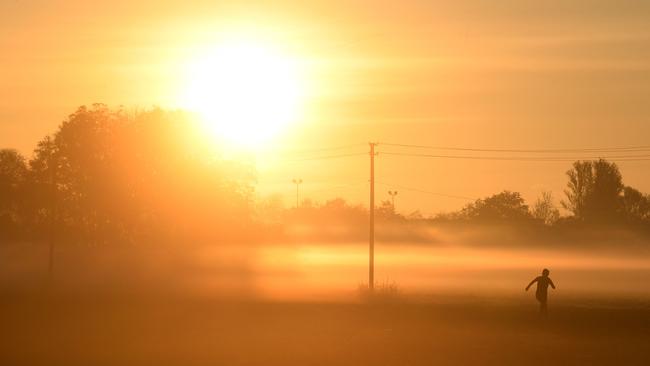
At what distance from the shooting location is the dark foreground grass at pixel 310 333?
24.5 meters

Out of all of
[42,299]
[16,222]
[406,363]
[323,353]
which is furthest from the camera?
[16,222]

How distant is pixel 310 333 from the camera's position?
31.9 metres

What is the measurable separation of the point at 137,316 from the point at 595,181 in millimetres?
105845

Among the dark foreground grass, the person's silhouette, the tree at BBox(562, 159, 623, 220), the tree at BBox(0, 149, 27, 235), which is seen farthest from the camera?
the tree at BBox(562, 159, 623, 220)

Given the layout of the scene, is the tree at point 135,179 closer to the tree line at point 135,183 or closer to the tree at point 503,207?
the tree line at point 135,183

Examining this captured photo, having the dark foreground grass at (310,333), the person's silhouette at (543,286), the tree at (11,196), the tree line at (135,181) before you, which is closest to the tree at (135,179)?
the tree line at (135,181)

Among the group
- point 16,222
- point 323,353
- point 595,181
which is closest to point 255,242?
point 16,222

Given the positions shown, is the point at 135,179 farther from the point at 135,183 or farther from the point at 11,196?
the point at 11,196

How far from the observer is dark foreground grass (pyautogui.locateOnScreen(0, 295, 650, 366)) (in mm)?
24484

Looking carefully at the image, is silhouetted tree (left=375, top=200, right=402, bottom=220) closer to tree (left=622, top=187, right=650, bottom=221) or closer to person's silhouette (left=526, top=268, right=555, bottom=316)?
tree (left=622, top=187, right=650, bottom=221)

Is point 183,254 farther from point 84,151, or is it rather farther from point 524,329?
point 524,329

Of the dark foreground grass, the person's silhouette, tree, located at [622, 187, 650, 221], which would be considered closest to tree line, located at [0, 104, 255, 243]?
the dark foreground grass

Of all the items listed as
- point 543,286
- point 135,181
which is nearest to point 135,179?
point 135,181

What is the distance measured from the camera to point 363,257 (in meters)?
97.9
